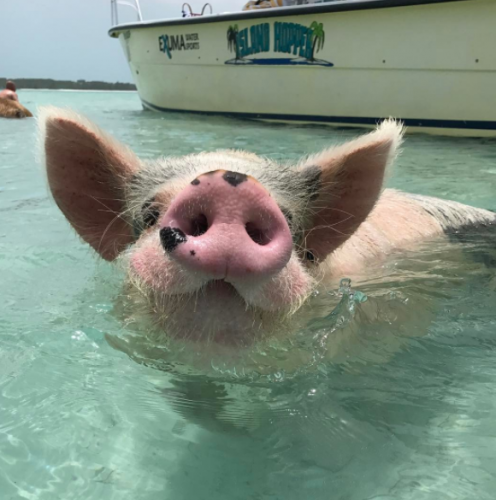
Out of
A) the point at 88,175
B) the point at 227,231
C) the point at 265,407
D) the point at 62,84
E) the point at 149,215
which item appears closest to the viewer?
the point at 227,231

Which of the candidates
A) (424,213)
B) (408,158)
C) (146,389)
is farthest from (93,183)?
(408,158)

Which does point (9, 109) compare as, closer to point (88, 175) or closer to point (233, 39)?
point (233, 39)

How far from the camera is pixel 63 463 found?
1.67 metres

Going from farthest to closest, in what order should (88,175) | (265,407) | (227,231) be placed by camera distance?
1. (88,175)
2. (265,407)
3. (227,231)

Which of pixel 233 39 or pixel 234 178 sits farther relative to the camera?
pixel 233 39

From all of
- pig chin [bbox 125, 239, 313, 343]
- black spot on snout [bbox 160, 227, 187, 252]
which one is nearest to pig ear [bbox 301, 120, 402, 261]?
pig chin [bbox 125, 239, 313, 343]

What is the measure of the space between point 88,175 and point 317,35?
819cm

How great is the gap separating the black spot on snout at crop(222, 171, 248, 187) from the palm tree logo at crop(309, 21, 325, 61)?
28.7 ft

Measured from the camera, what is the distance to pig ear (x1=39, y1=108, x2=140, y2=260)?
7.66 feet

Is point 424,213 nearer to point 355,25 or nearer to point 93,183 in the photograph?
point 93,183

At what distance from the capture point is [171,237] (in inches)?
62.4

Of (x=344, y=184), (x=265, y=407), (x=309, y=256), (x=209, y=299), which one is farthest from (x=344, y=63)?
(x=209, y=299)

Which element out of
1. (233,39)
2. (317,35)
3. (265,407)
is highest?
(265,407)

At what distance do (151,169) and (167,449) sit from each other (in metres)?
1.19
